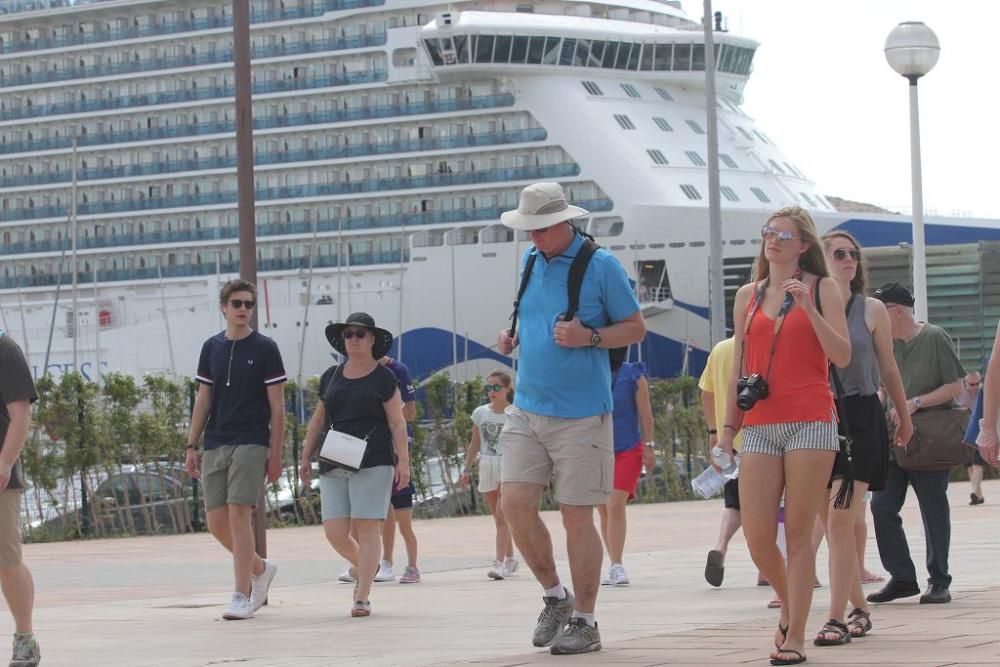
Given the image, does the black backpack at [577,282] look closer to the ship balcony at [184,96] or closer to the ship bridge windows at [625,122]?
the ship bridge windows at [625,122]

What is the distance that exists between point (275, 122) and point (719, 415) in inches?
1632

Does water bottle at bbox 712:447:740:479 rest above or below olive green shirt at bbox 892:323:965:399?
below

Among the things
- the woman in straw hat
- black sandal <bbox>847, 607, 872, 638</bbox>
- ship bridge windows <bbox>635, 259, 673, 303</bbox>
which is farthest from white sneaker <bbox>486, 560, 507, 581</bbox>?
ship bridge windows <bbox>635, 259, 673, 303</bbox>

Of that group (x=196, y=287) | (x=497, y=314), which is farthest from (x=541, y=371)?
(x=196, y=287)

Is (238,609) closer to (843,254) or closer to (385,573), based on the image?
(385,573)

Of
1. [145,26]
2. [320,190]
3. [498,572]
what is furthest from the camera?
[145,26]

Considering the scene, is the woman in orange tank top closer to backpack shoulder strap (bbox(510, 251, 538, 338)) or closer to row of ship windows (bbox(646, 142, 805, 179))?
backpack shoulder strap (bbox(510, 251, 538, 338))

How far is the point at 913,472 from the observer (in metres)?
7.63

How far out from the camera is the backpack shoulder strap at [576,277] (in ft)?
20.3

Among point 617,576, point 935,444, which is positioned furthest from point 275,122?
point 935,444

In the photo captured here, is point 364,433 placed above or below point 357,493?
above

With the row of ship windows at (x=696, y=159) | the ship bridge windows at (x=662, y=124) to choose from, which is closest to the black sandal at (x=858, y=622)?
the row of ship windows at (x=696, y=159)

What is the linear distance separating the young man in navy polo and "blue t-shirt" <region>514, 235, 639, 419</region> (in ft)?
6.54

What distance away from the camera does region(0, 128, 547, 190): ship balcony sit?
44656 mm
